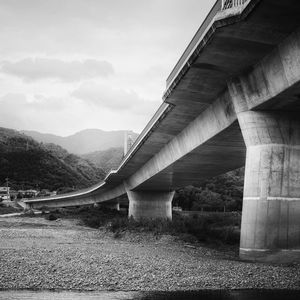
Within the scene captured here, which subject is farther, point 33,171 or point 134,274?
point 33,171

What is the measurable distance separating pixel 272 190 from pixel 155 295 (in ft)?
23.5

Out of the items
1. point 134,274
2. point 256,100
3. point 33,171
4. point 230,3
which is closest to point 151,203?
point 256,100

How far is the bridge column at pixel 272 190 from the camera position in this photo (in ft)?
47.1

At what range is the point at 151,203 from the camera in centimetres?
4753

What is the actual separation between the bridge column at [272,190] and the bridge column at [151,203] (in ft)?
→ 104

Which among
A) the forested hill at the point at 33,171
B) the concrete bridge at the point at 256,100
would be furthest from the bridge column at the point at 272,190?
the forested hill at the point at 33,171

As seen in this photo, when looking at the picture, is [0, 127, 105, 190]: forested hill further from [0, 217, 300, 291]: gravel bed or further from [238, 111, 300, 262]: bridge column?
[0, 217, 300, 291]: gravel bed

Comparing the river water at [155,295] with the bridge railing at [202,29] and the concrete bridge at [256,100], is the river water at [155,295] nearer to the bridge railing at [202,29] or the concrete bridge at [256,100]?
Result: the concrete bridge at [256,100]

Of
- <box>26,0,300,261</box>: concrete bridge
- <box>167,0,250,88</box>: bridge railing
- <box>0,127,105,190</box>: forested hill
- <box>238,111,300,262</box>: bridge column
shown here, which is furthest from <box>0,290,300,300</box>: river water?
<box>0,127,105,190</box>: forested hill

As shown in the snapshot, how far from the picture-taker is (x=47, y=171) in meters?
179

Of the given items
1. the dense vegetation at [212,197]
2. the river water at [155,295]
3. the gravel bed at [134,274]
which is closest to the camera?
the river water at [155,295]

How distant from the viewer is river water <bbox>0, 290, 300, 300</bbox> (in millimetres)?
8492

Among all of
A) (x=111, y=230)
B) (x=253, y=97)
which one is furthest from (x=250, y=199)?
(x=111, y=230)

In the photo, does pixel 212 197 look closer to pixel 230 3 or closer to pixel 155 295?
pixel 230 3
